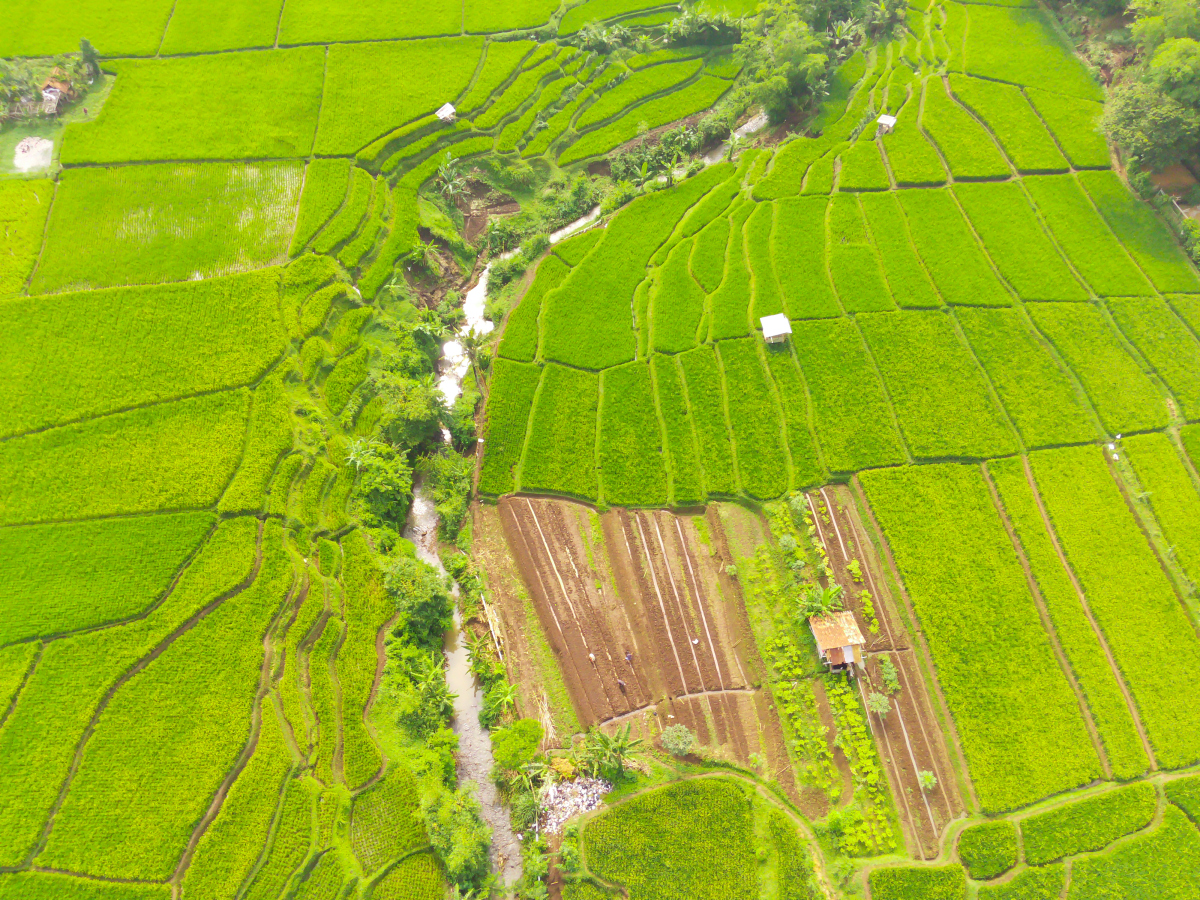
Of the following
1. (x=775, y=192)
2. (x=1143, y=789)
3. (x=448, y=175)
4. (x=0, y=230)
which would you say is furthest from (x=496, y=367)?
(x=1143, y=789)

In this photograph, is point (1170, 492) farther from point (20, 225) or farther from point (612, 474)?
point (20, 225)


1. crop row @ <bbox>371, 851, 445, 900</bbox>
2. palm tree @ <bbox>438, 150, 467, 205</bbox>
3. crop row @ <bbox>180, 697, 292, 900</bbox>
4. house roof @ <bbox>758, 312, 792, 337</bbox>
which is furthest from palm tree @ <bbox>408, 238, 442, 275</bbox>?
crop row @ <bbox>371, 851, 445, 900</bbox>

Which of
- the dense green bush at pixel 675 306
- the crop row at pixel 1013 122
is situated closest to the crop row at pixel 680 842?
the dense green bush at pixel 675 306

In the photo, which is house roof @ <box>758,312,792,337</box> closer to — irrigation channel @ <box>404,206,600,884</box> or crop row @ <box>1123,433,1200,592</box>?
irrigation channel @ <box>404,206,600,884</box>

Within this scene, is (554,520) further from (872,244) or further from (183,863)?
(872,244)

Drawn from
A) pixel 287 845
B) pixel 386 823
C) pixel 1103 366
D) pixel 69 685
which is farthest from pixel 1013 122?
pixel 69 685

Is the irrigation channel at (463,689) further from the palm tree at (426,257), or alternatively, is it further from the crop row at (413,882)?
the palm tree at (426,257)
